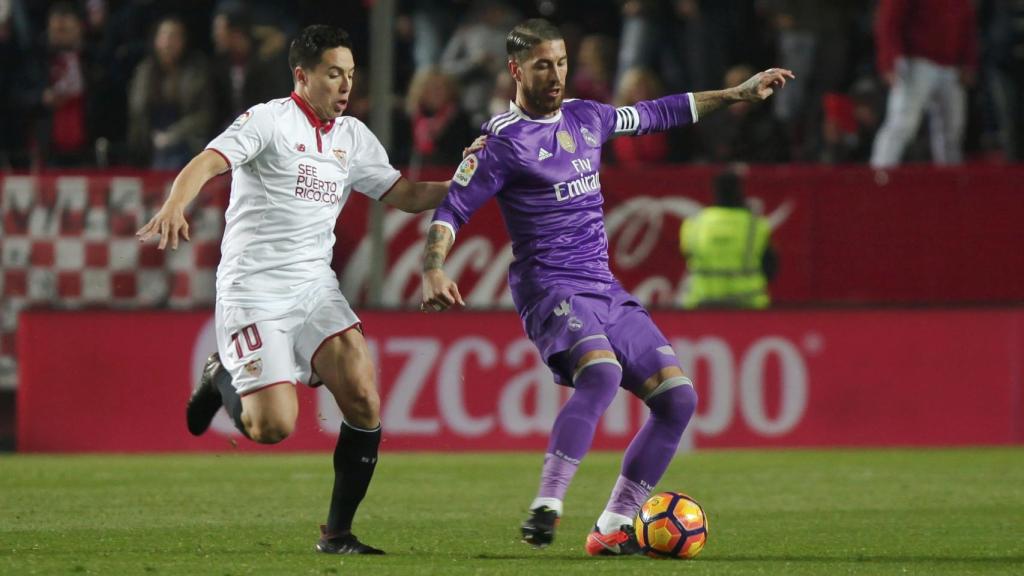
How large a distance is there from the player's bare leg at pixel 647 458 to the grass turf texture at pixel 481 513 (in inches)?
6.5

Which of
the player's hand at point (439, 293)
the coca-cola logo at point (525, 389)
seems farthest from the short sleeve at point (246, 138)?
the coca-cola logo at point (525, 389)

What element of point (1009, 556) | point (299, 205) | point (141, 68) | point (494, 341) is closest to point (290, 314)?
point (299, 205)

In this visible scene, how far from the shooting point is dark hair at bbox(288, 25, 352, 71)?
7582mm

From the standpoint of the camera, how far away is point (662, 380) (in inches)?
298

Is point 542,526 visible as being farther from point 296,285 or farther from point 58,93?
point 58,93

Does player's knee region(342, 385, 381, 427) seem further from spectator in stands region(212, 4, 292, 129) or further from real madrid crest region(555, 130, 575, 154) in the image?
spectator in stands region(212, 4, 292, 129)

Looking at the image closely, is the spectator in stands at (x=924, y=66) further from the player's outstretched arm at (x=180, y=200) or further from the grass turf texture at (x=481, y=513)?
the player's outstretched arm at (x=180, y=200)

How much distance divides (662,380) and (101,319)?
7074mm

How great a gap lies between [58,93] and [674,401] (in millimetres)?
9653

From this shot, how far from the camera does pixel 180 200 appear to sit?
6957mm

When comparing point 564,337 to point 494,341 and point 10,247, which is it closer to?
point 494,341

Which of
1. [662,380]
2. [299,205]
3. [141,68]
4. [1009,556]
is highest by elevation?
[141,68]

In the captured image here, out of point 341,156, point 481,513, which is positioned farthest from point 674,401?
point 481,513

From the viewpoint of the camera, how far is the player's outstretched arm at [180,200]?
6766mm
